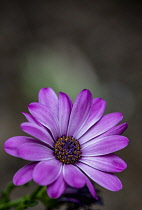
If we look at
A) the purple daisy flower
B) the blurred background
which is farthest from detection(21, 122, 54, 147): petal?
the blurred background

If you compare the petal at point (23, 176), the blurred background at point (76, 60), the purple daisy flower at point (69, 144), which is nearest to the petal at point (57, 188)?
the purple daisy flower at point (69, 144)

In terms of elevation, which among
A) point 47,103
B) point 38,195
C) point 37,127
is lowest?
point 38,195

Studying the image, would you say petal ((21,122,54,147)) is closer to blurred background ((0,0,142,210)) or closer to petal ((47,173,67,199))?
petal ((47,173,67,199))

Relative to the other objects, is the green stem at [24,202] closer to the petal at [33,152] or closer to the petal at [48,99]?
the petal at [33,152]

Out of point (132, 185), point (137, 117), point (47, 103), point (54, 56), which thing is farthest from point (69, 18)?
point (47, 103)

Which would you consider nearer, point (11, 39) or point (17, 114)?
point (17, 114)

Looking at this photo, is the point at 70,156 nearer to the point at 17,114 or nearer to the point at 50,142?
the point at 50,142
